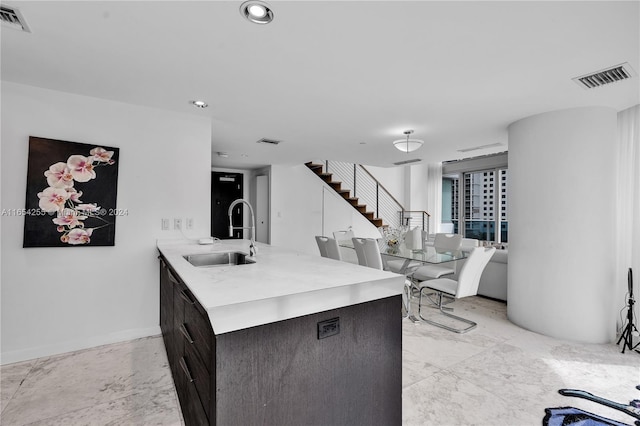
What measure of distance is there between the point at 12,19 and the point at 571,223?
4546mm

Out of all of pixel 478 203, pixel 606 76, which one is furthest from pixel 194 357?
pixel 478 203

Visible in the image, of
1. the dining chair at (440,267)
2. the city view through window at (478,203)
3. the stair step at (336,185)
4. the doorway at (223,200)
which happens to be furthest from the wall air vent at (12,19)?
the city view through window at (478,203)

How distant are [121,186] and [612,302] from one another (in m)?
4.89

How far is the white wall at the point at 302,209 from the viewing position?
681cm

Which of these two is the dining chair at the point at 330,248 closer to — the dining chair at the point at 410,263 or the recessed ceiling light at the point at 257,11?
the dining chair at the point at 410,263

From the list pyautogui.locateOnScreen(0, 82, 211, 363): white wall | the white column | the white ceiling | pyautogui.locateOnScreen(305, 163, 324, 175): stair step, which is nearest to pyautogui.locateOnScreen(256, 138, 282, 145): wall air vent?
the white ceiling

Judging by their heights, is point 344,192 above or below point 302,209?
above

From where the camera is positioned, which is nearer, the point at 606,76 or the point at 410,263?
the point at 606,76

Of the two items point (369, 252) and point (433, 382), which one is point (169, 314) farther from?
point (369, 252)

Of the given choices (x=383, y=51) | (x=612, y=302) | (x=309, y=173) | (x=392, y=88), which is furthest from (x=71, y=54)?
(x=309, y=173)

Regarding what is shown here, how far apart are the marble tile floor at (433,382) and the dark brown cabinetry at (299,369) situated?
0.59m

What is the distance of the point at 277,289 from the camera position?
1.22 meters

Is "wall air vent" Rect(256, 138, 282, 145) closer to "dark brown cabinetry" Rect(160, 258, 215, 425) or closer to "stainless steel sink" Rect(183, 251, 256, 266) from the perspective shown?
"stainless steel sink" Rect(183, 251, 256, 266)

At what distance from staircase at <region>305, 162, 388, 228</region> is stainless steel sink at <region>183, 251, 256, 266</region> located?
16.6 ft
